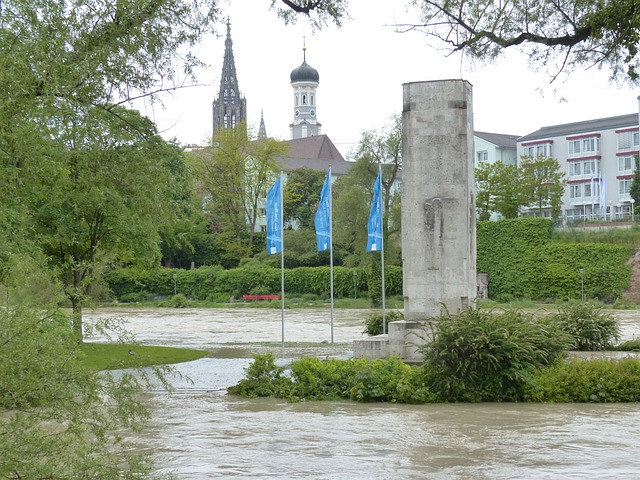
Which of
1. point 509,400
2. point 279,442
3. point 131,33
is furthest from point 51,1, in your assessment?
point 509,400

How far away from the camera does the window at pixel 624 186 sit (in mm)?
87125

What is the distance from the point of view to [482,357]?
50.6 ft

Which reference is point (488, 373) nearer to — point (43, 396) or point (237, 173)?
point (43, 396)

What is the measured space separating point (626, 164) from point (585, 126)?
651 cm

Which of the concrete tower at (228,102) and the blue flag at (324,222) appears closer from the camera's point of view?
the blue flag at (324,222)

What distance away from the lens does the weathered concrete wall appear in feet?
65.1

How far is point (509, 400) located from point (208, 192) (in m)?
69.1

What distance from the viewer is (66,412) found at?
7.05 m

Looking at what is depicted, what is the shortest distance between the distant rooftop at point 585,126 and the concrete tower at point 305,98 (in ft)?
188

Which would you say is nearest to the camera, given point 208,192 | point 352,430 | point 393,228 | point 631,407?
point 352,430

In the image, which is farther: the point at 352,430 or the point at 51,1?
the point at 352,430

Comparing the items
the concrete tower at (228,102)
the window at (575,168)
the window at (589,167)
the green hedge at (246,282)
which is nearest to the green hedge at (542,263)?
the green hedge at (246,282)

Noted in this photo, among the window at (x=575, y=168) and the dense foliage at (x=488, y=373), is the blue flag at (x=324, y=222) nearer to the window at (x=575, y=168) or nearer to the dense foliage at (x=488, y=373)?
the dense foliage at (x=488, y=373)

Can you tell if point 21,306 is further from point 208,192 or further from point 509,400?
point 208,192
